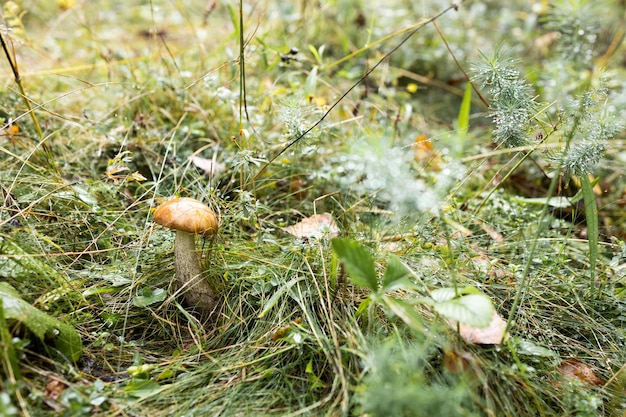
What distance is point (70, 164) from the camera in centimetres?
217

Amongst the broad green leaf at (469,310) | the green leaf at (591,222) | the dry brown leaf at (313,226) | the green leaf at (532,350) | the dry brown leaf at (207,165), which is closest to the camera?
the broad green leaf at (469,310)

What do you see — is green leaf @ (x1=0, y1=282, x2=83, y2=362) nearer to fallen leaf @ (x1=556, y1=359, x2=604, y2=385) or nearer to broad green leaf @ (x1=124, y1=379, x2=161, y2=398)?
broad green leaf @ (x1=124, y1=379, x2=161, y2=398)

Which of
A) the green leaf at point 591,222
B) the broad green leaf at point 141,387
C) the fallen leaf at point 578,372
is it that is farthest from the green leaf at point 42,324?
the green leaf at point 591,222

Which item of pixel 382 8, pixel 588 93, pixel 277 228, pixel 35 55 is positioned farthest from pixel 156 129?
pixel 382 8

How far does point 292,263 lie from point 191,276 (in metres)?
0.33

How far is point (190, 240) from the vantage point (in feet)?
5.17

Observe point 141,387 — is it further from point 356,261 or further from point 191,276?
point 356,261

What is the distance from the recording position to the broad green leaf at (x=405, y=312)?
1270 millimetres

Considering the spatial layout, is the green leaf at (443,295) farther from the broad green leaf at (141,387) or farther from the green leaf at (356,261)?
the broad green leaf at (141,387)

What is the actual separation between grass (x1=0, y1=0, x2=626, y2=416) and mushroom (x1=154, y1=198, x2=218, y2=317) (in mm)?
45

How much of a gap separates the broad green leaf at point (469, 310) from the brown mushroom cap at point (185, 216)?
70cm

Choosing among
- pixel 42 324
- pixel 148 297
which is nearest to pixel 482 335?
pixel 148 297

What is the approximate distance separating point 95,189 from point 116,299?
1.54 feet

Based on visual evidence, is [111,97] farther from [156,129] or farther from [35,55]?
[35,55]
